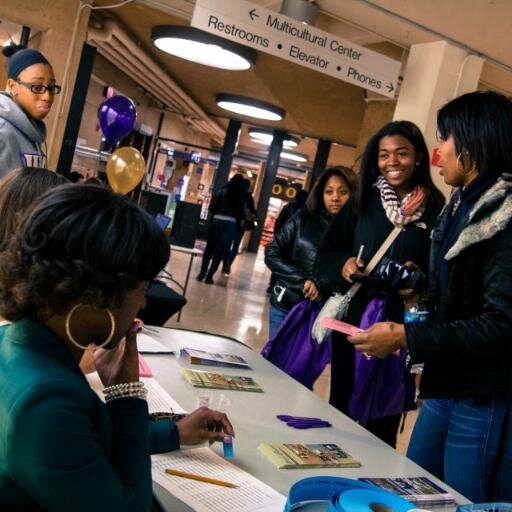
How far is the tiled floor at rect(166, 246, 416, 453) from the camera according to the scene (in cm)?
571

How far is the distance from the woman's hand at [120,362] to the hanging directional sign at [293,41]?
3.53 metres

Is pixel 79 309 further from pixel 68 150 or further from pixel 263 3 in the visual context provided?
pixel 68 150

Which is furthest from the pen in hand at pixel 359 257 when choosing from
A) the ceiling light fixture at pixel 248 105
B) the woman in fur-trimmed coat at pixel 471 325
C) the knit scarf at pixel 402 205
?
the ceiling light fixture at pixel 248 105

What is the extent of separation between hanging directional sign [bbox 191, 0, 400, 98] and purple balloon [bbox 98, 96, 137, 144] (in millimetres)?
2316

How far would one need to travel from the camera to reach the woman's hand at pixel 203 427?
135 centimetres

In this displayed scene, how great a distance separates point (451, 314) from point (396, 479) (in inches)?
19.0

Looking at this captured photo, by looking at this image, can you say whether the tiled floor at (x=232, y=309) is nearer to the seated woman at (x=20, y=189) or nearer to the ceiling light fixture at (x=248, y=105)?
the seated woman at (x=20, y=189)

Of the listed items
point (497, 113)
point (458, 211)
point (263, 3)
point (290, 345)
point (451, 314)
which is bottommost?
point (290, 345)

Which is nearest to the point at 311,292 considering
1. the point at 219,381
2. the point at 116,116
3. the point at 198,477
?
the point at 219,381

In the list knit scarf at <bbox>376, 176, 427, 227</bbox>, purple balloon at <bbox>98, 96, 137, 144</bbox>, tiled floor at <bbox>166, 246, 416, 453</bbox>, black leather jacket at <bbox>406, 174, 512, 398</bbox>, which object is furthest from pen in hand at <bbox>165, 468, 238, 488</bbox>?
purple balloon at <bbox>98, 96, 137, 144</bbox>

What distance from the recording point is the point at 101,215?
0.92m

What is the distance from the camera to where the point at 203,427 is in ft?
4.53

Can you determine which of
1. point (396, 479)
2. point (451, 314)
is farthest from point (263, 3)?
point (396, 479)

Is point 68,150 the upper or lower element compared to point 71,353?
upper
